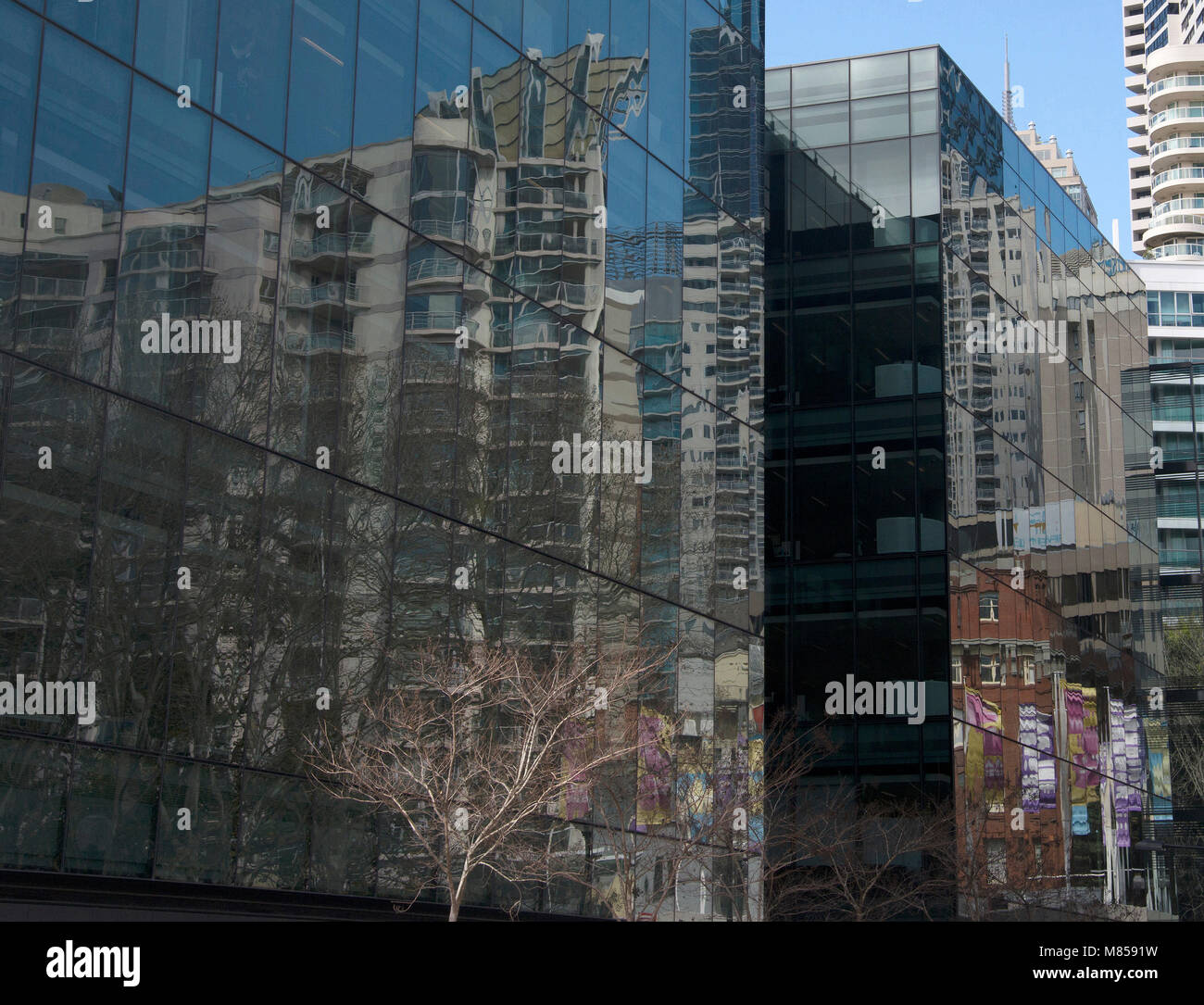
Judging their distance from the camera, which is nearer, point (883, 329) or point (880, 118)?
point (883, 329)

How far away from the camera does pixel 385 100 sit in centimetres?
2944

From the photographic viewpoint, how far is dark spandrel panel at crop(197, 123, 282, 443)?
25.2 m

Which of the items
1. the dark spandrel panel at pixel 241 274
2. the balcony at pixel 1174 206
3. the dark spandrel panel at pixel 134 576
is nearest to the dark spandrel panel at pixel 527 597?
the dark spandrel panel at pixel 241 274

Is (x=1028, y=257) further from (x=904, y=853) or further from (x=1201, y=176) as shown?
(x=1201, y=176)

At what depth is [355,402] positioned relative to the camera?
28.1 metres

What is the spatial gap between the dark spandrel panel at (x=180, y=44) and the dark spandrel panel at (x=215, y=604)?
5.44 meters

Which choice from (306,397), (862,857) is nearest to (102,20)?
(306,397)

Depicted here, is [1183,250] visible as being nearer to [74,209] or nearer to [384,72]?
[384,72]

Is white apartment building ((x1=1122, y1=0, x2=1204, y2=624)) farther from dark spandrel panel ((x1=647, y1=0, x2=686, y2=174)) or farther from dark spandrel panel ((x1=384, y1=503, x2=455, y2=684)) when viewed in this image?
dark spandrel panel ((x1=384, y1=503, x2=455, y2=684))

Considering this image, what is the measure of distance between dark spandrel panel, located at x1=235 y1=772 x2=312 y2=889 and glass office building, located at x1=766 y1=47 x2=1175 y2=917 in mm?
25286

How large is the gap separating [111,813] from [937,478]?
33.1m

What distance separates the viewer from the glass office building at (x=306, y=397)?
2256 centimetres
